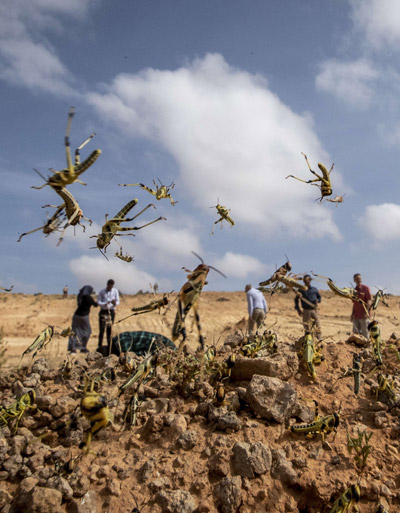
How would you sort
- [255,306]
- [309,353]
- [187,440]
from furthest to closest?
1. [255,306]
2. [309,353]
3. [187,440]

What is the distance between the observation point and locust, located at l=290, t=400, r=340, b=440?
14.7 ft

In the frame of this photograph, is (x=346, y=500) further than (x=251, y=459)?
No

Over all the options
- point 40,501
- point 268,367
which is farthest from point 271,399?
point 40,501

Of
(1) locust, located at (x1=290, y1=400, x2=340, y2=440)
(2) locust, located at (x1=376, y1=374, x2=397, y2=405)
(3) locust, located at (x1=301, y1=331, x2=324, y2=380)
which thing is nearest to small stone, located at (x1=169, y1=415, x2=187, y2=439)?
(1) locust, located at (x1=290, y1=400, x2=340, y2=440)

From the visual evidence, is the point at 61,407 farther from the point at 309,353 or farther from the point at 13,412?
the point at 309,353

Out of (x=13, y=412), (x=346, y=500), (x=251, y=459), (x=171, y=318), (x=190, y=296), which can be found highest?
(x=171, y=318)

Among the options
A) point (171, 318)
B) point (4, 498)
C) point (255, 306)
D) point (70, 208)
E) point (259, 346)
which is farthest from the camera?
point (171, 318)

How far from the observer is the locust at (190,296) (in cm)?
203

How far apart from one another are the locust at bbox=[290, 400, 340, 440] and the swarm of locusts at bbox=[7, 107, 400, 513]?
0.01m

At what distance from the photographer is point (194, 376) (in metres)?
5.33

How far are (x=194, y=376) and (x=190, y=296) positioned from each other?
360cm

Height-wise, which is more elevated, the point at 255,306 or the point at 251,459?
the point at 255,306

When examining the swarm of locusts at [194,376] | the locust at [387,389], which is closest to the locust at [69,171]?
the swarm of locusts at [194,376]

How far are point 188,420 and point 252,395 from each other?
91 centimetres
